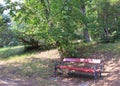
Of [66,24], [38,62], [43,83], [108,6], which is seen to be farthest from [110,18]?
[43,83]

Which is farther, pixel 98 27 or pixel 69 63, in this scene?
pixel 98 27

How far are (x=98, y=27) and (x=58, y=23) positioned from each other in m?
3.62

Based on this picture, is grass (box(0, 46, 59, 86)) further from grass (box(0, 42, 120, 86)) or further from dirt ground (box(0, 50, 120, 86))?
dirt ground (box(0, 50, 120, 86))

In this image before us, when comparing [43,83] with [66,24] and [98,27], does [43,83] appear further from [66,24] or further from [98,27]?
[98,27]

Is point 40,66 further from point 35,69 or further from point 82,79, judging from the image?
point 82,79

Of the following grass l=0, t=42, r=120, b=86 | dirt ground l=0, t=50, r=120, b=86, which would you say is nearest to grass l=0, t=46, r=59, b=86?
grass l=0, t=42, r=120, b=86

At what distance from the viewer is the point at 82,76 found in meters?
8.63

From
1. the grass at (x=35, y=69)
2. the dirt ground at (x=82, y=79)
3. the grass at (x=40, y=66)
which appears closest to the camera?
the dirt ground at (x=82, y=79)

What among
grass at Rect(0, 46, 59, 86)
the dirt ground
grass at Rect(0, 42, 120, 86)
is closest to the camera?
the dirt ground

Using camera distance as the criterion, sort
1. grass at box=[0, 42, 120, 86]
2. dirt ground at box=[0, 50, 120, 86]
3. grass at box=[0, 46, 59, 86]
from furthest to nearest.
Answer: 1. grass at box=[0, 42, 120, 86]
2. grass at box=[0, 46, 59, 86]
3. dirt ground at box=[0, 50, 120, 86]

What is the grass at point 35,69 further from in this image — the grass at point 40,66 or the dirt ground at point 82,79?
the dirt ground at point 82,79

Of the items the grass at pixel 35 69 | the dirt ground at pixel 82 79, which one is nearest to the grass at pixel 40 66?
the grass at pixel 35 69

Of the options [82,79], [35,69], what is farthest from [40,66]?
[82,79]

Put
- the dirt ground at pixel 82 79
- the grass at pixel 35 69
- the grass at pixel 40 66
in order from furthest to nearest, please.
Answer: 1. the grass at pixel 40 66
2. the grass at pixel 35 69
3. the dirt ground at pixel 82 79
